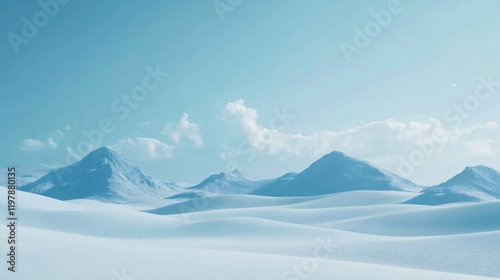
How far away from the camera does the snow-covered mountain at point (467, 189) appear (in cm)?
11112

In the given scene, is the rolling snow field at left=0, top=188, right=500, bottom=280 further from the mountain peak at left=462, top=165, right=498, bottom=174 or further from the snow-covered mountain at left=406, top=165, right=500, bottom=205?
the mountain peak at left=462, top=165, right=498, bottom=174

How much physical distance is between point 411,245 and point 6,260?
79.1ft

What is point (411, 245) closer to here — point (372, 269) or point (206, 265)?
point (372, 269)

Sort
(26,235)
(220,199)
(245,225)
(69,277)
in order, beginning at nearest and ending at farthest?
(69,277) → (26,235) → (245,225) → (220,199)

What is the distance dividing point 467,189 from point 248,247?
403 feet

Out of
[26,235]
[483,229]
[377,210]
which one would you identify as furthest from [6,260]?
[377,210]

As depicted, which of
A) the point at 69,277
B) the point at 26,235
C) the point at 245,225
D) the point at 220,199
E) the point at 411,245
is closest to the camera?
the point at 69,277

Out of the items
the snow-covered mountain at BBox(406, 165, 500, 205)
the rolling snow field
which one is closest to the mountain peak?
the snow-covered mountain at BBox(406, 165, 500, 205)

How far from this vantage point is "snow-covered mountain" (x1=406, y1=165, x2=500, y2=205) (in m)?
111

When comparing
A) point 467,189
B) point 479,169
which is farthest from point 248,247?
point 479,169

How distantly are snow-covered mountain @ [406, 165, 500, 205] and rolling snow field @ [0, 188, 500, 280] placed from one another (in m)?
Result: 55.7

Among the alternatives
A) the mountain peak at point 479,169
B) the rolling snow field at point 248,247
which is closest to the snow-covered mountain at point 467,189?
the mountain peak at point 479,169

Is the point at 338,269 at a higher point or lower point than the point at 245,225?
lower

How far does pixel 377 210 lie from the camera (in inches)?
2527
